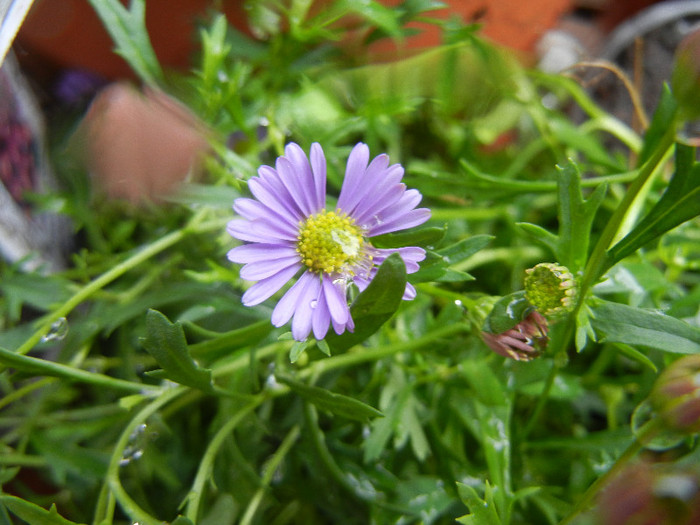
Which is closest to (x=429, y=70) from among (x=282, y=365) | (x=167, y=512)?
(x=282, y=365)

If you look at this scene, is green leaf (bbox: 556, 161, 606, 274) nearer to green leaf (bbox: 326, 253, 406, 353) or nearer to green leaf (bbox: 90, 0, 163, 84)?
green leaf (bbox: 326, 253, 406, 353)

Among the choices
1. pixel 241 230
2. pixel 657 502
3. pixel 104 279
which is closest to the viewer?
pixel 657 502

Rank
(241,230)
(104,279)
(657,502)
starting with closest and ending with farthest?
(657,502)
(241,230)
(104,279)

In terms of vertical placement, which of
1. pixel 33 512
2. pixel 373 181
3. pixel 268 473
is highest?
pixel 373 181

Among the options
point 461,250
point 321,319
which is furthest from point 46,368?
point 461,250

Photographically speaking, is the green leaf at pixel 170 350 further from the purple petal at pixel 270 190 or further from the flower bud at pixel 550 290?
the flower bud at pixel 550 290

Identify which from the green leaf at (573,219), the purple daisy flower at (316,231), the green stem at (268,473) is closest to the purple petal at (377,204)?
the purple daisy flower at (316,231)

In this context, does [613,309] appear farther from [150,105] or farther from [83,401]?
[83,401]

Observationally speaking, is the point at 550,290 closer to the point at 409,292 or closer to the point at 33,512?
the point at 409,292

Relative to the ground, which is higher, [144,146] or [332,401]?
[144,146]
